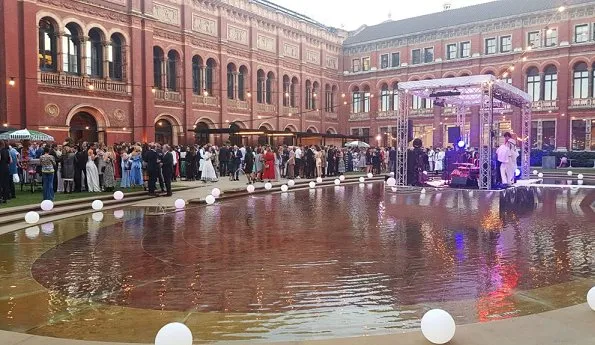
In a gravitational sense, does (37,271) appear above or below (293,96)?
below

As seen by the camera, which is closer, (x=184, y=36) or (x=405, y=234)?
(x=405, y=234)

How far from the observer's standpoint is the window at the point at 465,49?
4444cm

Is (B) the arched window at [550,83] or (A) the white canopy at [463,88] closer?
(A) the white canopy at [463,88]

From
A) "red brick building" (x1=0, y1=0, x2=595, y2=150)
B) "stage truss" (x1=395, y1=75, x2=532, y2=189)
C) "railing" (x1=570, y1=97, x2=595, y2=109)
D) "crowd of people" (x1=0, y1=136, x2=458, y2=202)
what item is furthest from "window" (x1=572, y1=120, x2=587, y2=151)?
"stage truss" (x1=395, y1=75, x2=532, y2=189)

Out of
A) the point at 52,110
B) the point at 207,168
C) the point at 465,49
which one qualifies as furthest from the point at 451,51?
the point at 52,110

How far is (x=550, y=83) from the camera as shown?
40562 mm

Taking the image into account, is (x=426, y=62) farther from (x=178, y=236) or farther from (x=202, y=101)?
(x=178, y=236)

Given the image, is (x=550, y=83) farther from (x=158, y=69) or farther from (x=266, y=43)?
(x=158, y=69)

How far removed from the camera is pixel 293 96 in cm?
4444

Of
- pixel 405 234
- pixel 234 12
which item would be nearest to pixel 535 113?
pixel 234 12

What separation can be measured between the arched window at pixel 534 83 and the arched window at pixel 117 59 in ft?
108

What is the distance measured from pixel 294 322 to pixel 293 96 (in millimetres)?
40762

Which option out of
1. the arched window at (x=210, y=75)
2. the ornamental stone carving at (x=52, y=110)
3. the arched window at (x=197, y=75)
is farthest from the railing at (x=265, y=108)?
the ornamental stone carving at (x=52, y=110)

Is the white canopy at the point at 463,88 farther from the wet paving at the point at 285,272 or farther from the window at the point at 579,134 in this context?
the window at the point at 579,134
